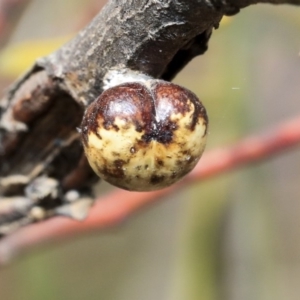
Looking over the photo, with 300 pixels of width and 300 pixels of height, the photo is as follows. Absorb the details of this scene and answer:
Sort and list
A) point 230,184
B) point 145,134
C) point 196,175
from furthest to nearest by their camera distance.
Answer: point 230,184, point 196,175, point 145,134

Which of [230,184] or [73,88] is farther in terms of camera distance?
[230,184]

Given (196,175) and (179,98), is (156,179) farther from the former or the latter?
(196,175)

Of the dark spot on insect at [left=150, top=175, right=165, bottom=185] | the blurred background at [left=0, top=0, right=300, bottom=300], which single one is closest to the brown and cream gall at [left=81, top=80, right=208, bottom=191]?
the dark spot on insect at [left=150, top=175, right=165, bottom=185]

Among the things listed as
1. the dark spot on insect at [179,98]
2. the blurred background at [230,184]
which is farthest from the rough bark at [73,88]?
the blurred background at [230,184]

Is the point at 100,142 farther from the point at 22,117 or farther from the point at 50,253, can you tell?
the point at 50,253

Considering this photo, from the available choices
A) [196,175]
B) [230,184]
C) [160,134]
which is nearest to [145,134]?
[160,134]

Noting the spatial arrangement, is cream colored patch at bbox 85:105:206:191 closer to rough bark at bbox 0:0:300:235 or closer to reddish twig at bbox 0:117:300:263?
rough bark at bbox 0:0:300:235

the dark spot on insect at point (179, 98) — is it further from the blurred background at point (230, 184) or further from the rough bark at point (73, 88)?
the blurred background at point (230, 184)
